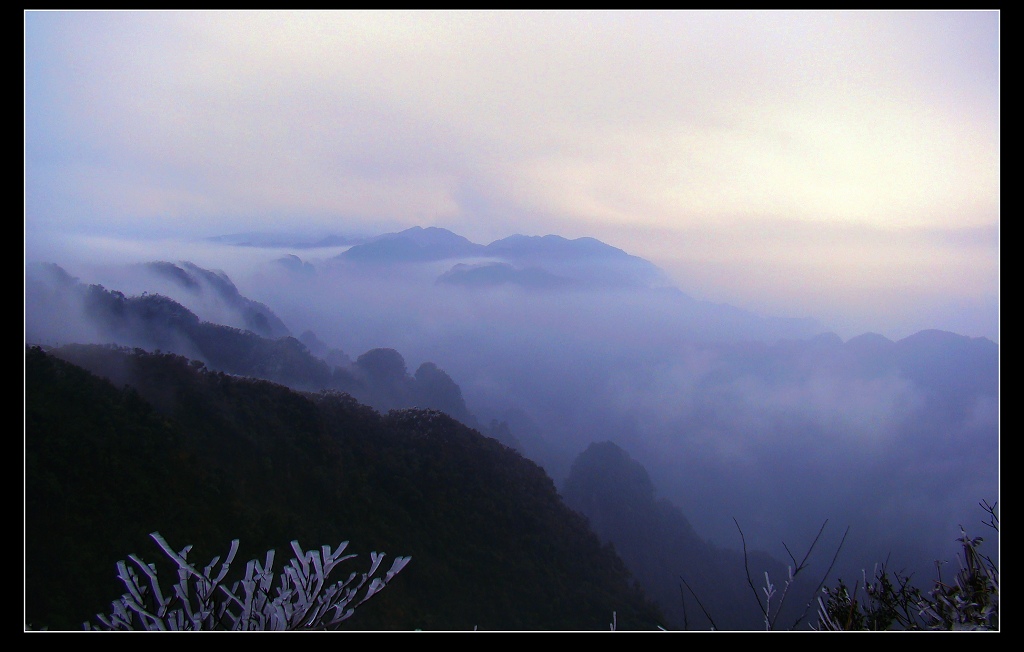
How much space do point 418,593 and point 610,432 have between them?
3868 millimetres

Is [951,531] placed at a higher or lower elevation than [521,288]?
lower

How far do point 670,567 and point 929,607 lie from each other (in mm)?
7934

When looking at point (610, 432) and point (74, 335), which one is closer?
point (74, 335)

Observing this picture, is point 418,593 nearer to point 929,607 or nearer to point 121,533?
point 121,533

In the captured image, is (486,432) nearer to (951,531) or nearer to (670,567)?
(670,567)

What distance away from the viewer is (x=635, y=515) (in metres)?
9.88

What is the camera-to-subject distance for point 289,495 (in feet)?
26.8

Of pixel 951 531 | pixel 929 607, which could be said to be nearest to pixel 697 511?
pixel 951 531

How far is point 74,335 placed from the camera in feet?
26.3

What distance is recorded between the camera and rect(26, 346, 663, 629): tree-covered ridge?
7.16 meters

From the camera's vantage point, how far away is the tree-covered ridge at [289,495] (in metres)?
7.16
